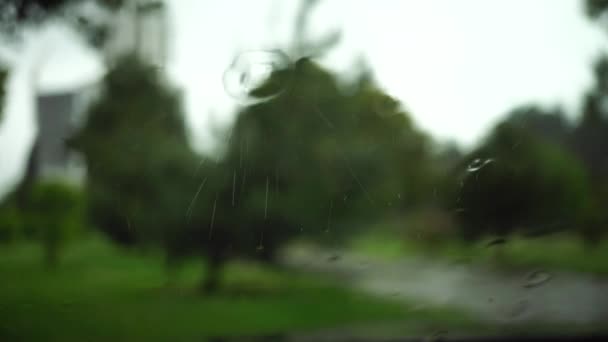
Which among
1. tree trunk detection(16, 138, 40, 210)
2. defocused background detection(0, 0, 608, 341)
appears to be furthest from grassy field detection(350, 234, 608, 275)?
tree trunk detection(16, 138, 40, 210)

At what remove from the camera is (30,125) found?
6.71 ft

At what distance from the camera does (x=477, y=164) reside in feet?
7.29

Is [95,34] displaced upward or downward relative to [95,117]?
upward

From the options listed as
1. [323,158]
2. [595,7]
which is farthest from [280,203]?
[595,7]

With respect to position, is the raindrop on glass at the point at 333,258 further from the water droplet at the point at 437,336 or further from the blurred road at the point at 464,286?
the water droplet at the point at 437,336

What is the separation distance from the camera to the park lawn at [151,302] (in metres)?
1.86

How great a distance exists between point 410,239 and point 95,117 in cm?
145

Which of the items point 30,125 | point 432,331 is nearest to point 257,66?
point 30,125

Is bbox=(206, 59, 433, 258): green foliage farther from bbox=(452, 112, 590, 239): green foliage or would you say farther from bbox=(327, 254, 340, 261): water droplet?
bbox=(452, 112, 590, 239): green foliage

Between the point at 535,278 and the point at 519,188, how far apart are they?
0.42 m

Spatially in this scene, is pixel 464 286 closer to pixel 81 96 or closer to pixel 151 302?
pixel 151 302

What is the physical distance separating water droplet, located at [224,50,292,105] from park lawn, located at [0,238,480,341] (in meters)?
0.72

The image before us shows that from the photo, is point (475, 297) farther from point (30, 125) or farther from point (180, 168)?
point (30, 125)

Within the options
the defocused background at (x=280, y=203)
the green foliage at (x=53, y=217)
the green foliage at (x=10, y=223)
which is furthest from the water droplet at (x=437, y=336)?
the green foliage at (x=10, y=223)
